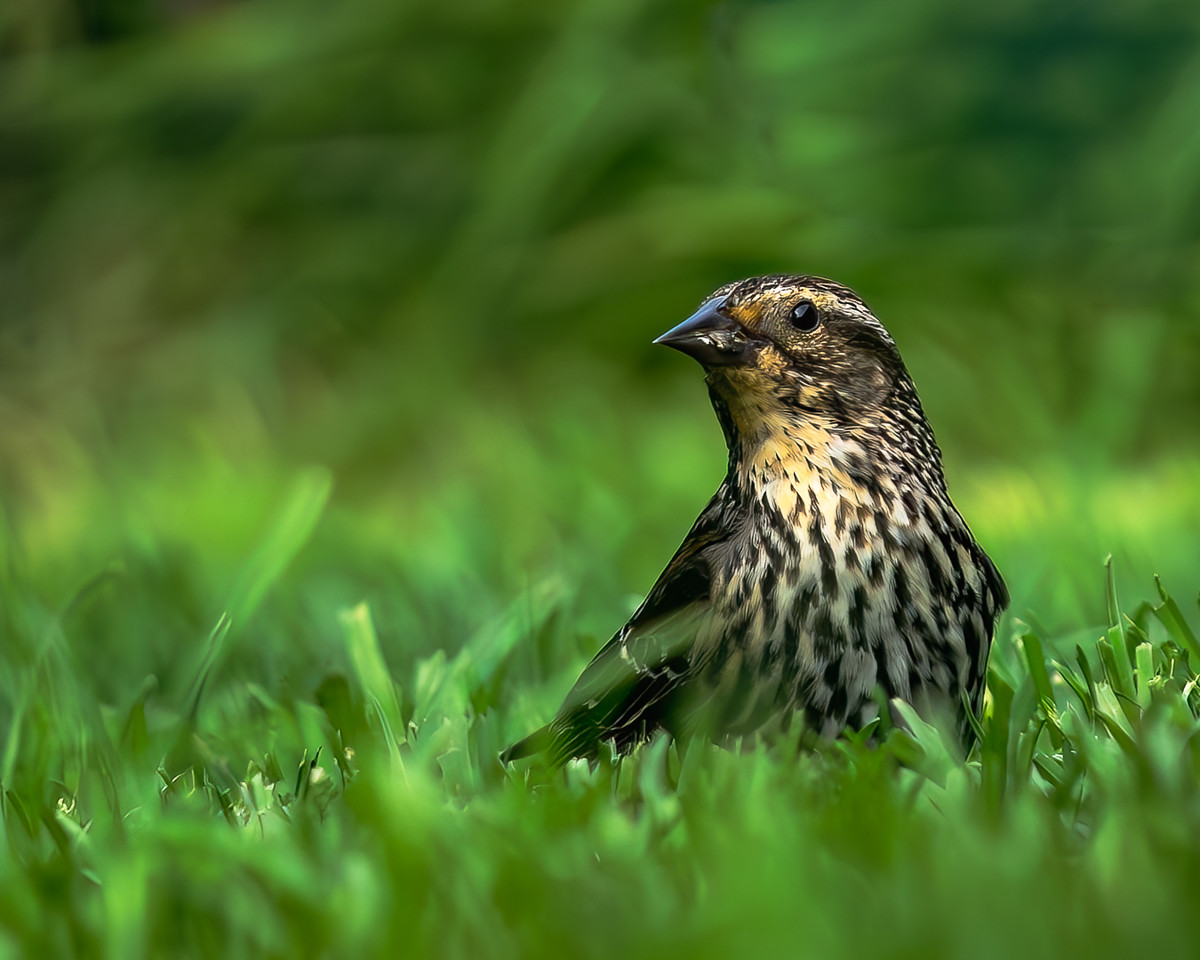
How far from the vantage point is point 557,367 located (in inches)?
220

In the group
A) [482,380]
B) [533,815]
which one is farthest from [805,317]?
[482,380]

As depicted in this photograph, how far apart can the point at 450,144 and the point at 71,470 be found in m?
1.69

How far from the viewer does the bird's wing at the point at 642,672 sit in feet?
7.36

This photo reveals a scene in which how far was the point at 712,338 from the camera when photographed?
2.41 m

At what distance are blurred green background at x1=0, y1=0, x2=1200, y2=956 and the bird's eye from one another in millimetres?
614

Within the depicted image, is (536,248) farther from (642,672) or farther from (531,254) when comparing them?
(642,672)

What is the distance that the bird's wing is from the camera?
2.24m

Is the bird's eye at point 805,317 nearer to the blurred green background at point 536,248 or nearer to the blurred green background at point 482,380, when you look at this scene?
the blurred green background at point 482,380

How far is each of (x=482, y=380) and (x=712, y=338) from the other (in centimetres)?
338

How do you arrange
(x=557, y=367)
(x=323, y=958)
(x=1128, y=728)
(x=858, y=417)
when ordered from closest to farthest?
(x=323, y=958) → (x=1128, y=728) → (x=858, y=417) → (x=557, y=367)

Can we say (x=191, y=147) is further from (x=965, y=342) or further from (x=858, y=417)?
(x=858, y=417)

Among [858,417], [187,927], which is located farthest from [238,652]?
[187,927]

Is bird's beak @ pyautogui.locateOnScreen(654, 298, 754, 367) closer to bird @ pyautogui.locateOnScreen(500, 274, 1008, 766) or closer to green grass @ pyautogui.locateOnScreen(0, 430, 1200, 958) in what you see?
bird @ pyautogui.locateOnScreen(500, 274, 1008, 766)

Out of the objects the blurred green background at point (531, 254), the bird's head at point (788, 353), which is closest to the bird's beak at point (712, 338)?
the bird's head at point (788, 353)
